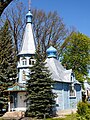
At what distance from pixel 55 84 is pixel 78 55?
10.1 m

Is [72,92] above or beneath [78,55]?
beneath

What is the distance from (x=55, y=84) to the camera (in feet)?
76.5

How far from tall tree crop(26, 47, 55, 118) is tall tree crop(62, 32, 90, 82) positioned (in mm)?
12695

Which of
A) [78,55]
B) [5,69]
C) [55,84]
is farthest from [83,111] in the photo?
[78,55]

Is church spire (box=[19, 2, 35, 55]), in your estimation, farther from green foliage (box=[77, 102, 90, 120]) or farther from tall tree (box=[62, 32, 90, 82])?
green foliage (box=[77, 102, 90, 120])

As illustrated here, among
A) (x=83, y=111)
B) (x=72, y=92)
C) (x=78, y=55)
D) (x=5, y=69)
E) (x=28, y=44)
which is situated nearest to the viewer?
(x=83, y=111)

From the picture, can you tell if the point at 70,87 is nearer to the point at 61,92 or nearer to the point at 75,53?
the point at 61,92

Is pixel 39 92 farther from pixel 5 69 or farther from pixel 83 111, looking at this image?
pixel 83 111

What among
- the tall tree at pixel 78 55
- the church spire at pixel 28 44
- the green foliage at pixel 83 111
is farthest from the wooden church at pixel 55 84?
the green foliage at pixel 83 111

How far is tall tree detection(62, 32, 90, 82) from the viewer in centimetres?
3222

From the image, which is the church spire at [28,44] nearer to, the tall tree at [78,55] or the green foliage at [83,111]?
the tall tree at [78,55]

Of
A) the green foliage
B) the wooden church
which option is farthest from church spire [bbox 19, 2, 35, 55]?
the green foliage

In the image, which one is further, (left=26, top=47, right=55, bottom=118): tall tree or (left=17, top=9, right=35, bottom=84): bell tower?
(left=17, top=9, right=35, bottom=84): bell tower

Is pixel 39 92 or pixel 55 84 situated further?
pixel 55 84
